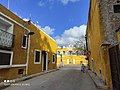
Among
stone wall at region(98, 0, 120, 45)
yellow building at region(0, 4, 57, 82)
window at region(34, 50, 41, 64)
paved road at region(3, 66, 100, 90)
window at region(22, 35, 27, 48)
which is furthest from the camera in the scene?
window at region(34, 50, 41, 64)

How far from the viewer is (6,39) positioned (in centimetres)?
931

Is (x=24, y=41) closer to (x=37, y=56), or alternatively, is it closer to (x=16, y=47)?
(x=16, y=47)

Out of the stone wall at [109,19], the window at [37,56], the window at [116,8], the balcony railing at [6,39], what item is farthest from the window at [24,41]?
the window at [116,8]

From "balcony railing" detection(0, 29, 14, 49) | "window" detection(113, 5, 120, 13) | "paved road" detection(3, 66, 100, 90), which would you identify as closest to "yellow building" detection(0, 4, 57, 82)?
"balcony railing" detection(0, 29, 14, 49)

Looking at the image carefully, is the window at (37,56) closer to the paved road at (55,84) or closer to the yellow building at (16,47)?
the yellow building at (16,47)

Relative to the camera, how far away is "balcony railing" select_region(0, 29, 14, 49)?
888cm

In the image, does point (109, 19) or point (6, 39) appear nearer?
point (109, 19)

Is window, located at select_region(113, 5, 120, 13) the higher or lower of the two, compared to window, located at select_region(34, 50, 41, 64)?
higher

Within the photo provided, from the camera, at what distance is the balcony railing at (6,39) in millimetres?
8877

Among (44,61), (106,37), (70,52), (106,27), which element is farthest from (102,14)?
(70,52)

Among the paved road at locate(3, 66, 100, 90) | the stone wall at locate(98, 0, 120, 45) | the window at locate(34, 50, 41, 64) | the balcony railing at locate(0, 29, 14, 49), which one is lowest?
the paved road at locate(3, 66, 100, 90)

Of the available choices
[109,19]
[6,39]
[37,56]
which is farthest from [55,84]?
[37,56]

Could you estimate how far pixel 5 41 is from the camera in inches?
362

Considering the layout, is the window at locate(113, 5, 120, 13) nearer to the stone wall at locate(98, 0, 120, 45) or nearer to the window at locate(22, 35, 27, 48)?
the stone wall at locate(98, 0, 120, 45)
